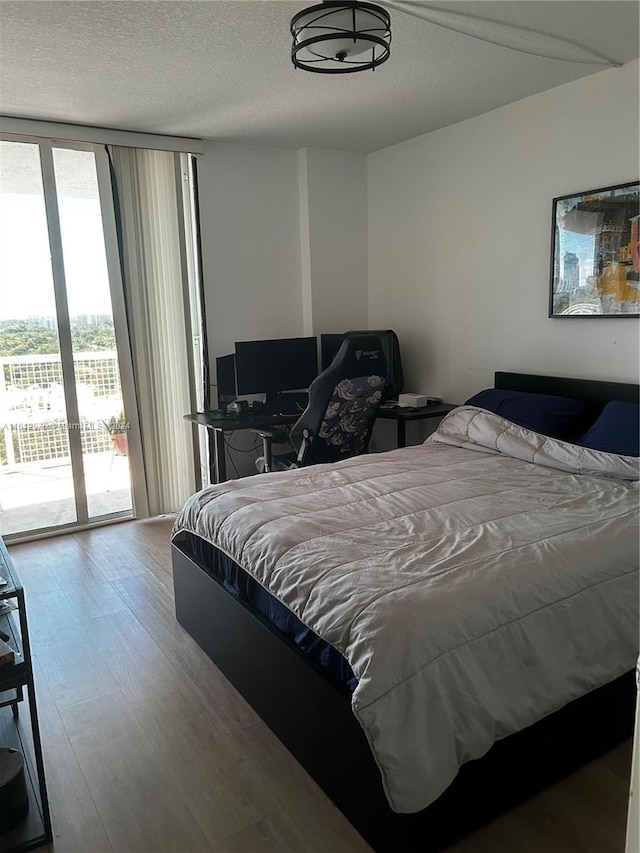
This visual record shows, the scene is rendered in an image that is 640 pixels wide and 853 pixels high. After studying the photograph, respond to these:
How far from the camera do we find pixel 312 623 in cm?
187

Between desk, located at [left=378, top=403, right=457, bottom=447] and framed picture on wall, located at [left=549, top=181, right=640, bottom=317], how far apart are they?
3.10 ft

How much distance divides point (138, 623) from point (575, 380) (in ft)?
8.52

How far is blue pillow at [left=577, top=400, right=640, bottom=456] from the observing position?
2863 mm

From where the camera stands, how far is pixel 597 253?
333 cm

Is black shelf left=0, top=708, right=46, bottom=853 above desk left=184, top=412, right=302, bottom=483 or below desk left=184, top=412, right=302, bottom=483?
below

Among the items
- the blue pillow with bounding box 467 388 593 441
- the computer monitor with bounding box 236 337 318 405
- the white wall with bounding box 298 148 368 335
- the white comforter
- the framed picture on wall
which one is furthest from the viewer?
the white wall with bounding box 298 148 368 335

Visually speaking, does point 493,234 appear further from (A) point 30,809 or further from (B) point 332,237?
(A) point 30,809

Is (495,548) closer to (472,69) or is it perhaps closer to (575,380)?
(575,380)

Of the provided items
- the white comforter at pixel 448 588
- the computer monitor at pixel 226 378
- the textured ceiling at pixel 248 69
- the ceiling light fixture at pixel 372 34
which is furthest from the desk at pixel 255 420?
the ceiling light fixture at pixel 372 34

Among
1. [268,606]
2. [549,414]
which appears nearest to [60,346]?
[268,606]

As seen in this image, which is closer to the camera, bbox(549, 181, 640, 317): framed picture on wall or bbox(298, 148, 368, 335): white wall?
bbox(549, 181, 640, 317): framed picture on wall

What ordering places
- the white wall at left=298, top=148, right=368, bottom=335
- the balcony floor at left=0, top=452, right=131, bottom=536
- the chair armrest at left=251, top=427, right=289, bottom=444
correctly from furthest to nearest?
the white wall at left=298, top=148, right=368, bottom=335
the balcony floor at left=0, top=452, right=131, bottom=536
the chair armrest at left=251, top=427, right=289, bottom=444

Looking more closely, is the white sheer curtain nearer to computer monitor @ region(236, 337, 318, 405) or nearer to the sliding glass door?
the sliding glass door

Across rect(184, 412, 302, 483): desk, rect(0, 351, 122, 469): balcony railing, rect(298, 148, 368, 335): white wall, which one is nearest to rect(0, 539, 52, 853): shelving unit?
rect(184, 412, 302, 483): desk
